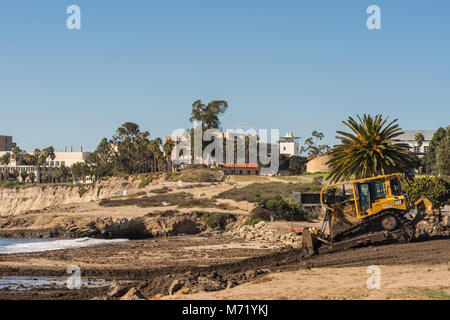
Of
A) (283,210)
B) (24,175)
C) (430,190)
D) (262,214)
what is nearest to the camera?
(430,190)

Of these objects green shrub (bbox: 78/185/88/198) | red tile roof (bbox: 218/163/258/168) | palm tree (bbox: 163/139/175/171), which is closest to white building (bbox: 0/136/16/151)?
green shrub (bbox: 78/185/88/198)

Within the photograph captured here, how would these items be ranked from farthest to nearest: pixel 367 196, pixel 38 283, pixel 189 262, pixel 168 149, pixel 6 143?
1. pixel 6 143
2. pixel 168 149
3. pixel 189 262
4. pixel 367 196
5. pixel 38 283

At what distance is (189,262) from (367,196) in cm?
984

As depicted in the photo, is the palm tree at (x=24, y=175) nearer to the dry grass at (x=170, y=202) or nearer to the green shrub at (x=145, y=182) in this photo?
the green shrub at (x=145, y=182)

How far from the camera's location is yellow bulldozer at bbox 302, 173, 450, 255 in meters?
26.4

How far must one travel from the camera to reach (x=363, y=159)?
113 ft

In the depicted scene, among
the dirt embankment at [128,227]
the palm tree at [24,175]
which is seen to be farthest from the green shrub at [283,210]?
the palm tree at [24,175]

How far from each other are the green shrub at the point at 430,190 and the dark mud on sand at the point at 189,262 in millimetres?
17854

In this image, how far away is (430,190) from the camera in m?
48.4

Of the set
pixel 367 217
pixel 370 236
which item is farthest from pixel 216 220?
pixel 367 217

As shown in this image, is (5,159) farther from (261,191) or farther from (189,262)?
(189,262)

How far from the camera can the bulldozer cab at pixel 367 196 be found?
26.4m

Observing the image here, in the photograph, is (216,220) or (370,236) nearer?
(370,236)
